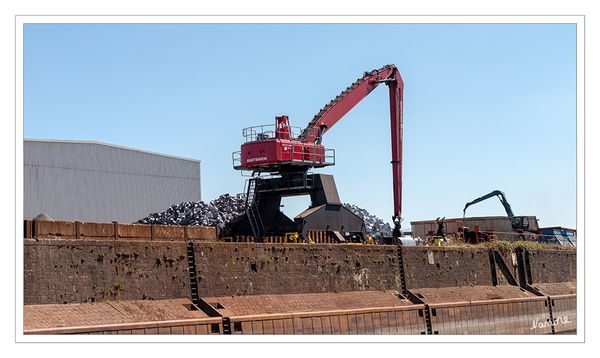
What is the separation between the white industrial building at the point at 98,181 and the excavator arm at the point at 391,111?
12.9 m

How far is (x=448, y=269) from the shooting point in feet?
115

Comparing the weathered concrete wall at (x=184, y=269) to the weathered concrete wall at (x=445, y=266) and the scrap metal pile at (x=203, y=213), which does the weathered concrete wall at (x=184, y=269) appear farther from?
the scrap metal pile at (x=203, y=213)

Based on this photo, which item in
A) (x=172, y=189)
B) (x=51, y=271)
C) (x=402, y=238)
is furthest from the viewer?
(x=172, y=189)

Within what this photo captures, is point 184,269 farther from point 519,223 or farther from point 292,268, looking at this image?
point 519,223

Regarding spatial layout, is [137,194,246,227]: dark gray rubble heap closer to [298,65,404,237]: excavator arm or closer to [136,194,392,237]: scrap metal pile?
[136,194,392,237]: scrap metal pile

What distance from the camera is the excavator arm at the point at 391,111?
36.6 m

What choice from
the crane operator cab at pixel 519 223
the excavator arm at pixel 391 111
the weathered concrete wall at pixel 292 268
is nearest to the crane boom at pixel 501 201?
the crane operator cab at pixel 519 223

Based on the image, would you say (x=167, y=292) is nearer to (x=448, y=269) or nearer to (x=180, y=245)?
(x=180, y=245)

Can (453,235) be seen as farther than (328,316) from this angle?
Yes

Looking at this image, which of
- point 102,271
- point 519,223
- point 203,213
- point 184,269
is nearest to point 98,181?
point 203,213

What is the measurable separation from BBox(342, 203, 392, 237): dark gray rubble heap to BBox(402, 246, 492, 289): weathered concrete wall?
929cm

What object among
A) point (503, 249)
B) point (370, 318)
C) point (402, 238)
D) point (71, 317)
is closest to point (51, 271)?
point (71, 317)

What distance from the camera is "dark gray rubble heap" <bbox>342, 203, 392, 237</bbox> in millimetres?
46241
